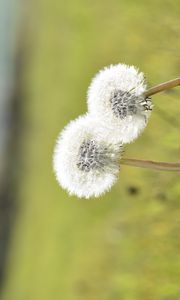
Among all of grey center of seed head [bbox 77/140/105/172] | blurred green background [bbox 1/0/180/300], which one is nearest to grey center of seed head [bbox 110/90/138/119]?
grey center of seed head [bbox 77/140/105/172]

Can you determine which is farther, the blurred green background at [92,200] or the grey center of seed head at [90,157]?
the blurred green background at [92,200]

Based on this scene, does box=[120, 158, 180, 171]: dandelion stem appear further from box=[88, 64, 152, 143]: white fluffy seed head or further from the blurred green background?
the blurred green background

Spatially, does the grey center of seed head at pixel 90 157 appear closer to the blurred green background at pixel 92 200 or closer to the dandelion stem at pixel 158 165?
the dandelion stem at pixel 158 165

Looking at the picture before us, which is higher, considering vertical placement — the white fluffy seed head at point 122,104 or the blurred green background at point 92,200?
the blurred green background at point 92,200

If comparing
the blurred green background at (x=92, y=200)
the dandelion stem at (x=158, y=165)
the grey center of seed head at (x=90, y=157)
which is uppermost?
the blurred green background at (x=92, y=200)

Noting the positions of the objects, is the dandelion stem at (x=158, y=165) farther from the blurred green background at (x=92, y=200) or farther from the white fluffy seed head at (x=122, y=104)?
the blurred green background at (x=92, y=200)

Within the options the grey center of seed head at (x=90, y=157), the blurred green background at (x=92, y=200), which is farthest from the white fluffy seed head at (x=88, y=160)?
the blurred green background at (x=92, y=200)
